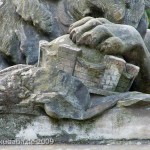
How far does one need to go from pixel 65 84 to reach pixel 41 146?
1.24 ft

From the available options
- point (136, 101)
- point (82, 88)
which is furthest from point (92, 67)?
point (136, 101)

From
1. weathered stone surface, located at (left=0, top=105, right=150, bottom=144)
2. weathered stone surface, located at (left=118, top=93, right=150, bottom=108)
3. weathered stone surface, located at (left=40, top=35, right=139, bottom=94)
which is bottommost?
weathered stone surface, located at (left=0, top=105, right=150, bottom=144)

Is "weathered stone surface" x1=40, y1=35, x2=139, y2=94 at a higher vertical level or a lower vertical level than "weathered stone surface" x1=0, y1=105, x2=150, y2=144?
higher

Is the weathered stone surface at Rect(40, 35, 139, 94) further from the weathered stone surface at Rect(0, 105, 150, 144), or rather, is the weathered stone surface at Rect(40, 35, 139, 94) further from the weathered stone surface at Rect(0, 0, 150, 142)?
the weathered stone surface at Rect(0, 105, 150, 144)

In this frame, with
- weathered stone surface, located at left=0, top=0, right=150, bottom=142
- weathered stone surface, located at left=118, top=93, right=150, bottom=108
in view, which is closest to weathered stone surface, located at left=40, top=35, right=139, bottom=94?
weathered stone surface, located at left=0, top=0, right=150, bottom=142

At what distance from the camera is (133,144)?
352 cm

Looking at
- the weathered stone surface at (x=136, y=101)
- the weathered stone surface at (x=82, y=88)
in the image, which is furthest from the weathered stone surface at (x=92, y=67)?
the weathered stone surface at (x=136, y=101)

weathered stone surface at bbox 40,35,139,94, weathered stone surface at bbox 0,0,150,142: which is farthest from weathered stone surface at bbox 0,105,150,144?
weathered stone surface at bbox 40,35,139,94

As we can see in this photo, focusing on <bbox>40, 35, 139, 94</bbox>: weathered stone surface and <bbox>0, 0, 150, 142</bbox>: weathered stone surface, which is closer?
<bbox>0, 0, 150, 142</bbox>: weathered stone surface

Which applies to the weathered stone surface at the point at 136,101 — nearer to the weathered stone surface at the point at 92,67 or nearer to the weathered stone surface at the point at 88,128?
the weathered stone surface at the point at 88,128

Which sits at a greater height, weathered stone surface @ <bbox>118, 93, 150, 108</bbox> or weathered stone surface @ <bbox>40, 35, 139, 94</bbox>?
weathered stone surface @ <bbox>40, 35, 139, 94</bbox>

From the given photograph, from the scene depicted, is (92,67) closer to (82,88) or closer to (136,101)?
(82,88)

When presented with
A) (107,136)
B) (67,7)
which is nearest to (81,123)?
(107,136)

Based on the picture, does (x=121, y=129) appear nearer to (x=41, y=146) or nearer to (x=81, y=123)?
(x=81, y=123)
